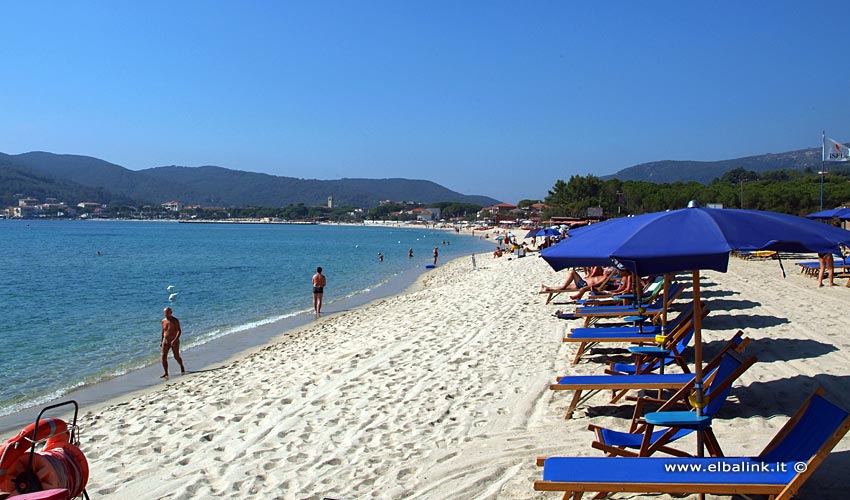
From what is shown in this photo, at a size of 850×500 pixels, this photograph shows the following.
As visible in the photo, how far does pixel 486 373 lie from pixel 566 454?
266cm

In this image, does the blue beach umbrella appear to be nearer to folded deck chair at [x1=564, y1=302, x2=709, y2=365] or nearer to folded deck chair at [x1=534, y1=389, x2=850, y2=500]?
folded deck chair at [x1=534, y1=389, x2=850, y2=500]

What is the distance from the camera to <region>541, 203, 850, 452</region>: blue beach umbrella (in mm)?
3303

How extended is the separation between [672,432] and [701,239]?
1.27m

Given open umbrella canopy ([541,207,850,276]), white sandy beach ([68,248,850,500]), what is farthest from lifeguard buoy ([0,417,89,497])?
open umbrella canopy ([541,207,850,276])

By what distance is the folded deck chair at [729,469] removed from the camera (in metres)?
3.08

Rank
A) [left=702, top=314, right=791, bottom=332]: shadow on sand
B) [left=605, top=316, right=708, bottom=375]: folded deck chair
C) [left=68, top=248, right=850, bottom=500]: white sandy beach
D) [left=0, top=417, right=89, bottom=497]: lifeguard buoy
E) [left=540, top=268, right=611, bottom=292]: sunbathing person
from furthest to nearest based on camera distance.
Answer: [left=540, top=268, right=611, bottom=292]: sunbathing person, [left=702, top=314, right=791, bottom=332]: shadow on sand, [left=605, top=316, right=708, bottom=375]: folded deck chair, [left=68, top=248, right=850, bottom=500]: white sandy beach, [left=0, top=417, right=89, bottom=497]: lifeguard buoy

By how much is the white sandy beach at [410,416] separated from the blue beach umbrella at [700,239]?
4.75ft

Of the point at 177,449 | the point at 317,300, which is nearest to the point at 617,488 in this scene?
the point at 177,449

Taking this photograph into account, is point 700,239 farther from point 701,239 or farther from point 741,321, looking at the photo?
point 741,321

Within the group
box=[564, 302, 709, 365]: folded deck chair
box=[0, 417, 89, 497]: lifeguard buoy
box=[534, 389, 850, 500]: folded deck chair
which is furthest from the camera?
box=[564, 302, 709, 365]: folded deck chair

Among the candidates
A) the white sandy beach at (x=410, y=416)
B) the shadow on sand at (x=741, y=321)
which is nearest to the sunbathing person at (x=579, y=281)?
the white sandy beach at (x=410, y=416)

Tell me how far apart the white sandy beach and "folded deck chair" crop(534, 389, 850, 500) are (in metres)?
0.60

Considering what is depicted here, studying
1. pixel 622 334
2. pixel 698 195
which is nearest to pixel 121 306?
pixel 622 334

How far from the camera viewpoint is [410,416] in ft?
19.0
